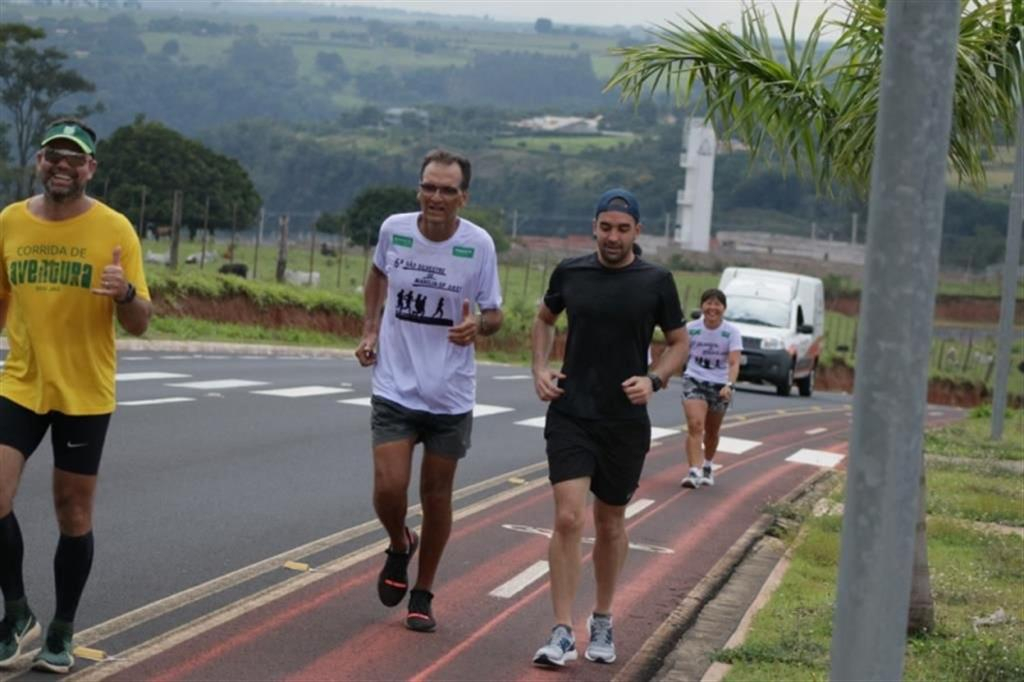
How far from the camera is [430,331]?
28.9 ft

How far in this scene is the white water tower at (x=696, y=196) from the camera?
5979 inches

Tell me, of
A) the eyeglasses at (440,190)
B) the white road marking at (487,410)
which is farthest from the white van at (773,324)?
the eyeglasses at (440,190)

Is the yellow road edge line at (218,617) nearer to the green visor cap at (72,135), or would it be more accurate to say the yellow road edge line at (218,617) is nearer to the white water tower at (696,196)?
the green visor cap at (72,135)

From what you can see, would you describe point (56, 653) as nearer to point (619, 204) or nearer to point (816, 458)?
point (619, 204)

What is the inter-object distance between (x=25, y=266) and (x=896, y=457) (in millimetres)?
4126

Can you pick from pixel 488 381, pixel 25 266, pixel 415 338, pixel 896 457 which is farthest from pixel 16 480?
pixel 488 381

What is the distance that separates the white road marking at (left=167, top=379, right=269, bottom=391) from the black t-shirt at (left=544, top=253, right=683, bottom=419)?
46.2 feet

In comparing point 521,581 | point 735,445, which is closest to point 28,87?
point 735,445

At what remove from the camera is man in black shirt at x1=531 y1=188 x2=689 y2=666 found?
839 cm

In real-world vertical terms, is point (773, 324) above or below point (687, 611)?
above

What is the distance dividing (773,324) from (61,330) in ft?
98.7

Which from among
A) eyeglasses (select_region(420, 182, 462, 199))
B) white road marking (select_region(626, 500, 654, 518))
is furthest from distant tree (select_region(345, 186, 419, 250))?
eyeglasses (select_region(420, 182, 462, 199))

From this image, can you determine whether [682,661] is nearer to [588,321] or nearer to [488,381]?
[588,321]

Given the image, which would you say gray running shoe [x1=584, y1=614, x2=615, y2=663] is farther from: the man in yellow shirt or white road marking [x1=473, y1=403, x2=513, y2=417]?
white road marking [x1=473, y1=403, x2=513, y2=417]
